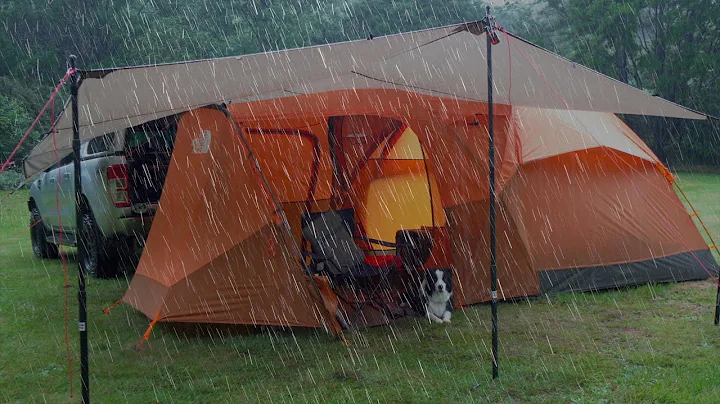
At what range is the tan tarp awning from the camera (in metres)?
3.90

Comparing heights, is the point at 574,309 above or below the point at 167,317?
below

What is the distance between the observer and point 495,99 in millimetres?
4434

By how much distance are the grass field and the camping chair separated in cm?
44

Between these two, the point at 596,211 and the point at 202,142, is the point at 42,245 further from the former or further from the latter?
the point at 596,211

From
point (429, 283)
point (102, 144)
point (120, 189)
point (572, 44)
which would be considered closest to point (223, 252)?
point (429, 283)

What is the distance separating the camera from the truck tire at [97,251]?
7105 millimetres

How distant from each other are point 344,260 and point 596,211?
2.30 metres

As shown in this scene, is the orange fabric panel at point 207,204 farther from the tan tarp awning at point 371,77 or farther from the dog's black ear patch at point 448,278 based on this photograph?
the dog's black ear patch at point 448,278

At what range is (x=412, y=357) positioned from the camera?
450 cm

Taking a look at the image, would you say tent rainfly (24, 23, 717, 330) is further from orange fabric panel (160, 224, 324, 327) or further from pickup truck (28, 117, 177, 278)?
pickup truck (28, 117, 177, 278)

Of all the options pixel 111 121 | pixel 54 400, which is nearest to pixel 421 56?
pixel 111 121

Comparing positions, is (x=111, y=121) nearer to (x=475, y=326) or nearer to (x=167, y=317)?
(x=167, y=317)

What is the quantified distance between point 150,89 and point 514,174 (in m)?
3.17

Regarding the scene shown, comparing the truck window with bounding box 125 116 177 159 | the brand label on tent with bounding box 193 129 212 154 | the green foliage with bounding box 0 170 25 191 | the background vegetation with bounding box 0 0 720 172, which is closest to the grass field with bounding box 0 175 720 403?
the brand label on tent with bounding box 193 129 212 154
